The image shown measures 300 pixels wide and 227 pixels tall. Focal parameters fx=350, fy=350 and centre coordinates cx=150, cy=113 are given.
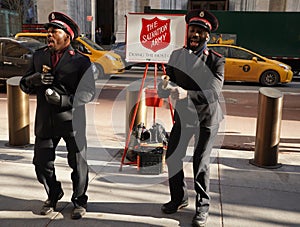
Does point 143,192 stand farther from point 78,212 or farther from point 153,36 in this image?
point 153,36

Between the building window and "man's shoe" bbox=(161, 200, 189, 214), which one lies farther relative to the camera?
the building window

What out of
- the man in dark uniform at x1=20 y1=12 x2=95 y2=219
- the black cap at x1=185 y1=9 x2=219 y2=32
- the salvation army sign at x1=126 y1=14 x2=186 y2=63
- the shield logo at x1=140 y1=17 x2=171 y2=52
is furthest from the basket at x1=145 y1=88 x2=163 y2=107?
the black cap at x1=185 y1=9 x2=219 y2=32

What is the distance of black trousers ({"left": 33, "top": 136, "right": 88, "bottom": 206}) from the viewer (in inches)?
129

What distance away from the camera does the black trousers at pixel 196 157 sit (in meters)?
3.25

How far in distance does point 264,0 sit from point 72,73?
27.0 meters

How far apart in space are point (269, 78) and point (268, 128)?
359 inches

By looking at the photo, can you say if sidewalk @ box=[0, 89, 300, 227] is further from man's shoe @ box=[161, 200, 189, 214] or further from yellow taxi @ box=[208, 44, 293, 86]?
yellow taxi @ box=[208, 44, 293, 86]

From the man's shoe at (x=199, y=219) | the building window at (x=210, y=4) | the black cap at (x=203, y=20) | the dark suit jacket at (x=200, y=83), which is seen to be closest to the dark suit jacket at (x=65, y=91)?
the dark suit jacket at (x=200, y=83)

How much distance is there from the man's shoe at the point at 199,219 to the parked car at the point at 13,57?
8.74 meters

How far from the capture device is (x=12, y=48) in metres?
10.8

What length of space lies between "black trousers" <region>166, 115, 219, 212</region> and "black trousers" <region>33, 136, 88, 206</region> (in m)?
0.85

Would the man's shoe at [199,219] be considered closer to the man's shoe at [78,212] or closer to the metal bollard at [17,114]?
the man's shoe at [78,212]

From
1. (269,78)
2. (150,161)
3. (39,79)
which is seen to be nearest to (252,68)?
(269,78)

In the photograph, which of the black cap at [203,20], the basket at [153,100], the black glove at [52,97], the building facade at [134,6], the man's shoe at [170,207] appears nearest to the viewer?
the black glove at [52,97]
